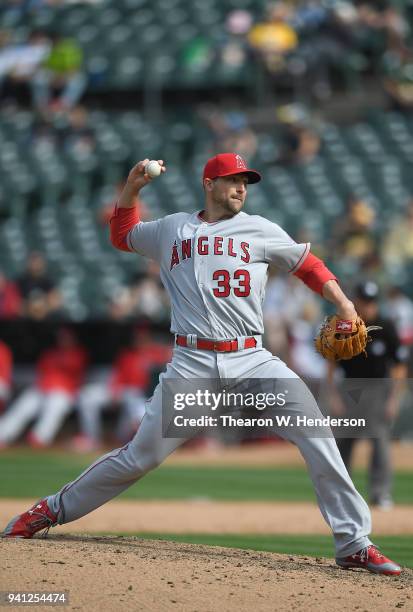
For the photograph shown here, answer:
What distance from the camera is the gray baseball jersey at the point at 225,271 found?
4.98 m

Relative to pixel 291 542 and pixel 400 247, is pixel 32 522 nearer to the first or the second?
pixel 291 542

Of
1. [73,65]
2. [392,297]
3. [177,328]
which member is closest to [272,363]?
[177,328]

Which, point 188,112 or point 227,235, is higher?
point 188,112

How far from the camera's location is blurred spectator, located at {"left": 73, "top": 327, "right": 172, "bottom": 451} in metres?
13.2

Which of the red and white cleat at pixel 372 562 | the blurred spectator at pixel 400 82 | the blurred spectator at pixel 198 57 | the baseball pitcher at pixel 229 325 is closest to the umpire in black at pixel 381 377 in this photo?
the baseball pitcher at pixel 229 325

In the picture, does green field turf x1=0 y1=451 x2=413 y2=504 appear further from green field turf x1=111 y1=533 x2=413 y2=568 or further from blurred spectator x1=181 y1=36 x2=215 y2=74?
blurred spectator x1=181 y1=36 x2=215 y2=74

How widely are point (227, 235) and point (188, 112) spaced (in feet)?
43.2

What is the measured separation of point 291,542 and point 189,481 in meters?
4.02

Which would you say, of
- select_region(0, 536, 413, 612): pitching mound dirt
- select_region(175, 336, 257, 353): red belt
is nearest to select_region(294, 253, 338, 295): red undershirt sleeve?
select_region(175, 336, 257, 353): red belt

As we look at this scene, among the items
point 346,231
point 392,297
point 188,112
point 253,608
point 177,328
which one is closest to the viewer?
point 253,608

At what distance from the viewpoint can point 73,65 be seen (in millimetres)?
18531

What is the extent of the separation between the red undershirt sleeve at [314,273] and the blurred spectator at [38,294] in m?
9.27

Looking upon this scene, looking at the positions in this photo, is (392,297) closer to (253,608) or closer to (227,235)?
(227,235)

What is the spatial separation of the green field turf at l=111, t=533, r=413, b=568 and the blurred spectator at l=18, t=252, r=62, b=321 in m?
7.29
